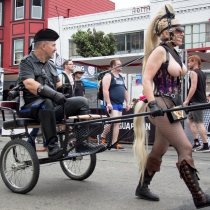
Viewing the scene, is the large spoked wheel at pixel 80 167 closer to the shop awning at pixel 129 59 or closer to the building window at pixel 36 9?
the shop awning at pixel 129 59

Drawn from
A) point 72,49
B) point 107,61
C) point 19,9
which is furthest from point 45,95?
point 19,9

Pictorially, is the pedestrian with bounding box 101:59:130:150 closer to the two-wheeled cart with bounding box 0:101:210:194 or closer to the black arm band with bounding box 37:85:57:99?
the two-wheeled cart with bounding box 0:101:210:194

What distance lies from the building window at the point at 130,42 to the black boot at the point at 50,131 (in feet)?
65.3

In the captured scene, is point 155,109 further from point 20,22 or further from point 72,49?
point 20,22

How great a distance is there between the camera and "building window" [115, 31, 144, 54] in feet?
77.6

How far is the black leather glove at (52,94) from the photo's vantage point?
4086 mm

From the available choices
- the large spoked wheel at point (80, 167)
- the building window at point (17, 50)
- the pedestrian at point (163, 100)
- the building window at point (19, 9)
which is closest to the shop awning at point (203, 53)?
the large spoked wheel at point (80, 167)

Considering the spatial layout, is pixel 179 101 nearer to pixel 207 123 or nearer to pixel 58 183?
pixel 58 183

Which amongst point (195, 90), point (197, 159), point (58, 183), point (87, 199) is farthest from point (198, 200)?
point (195, 90)

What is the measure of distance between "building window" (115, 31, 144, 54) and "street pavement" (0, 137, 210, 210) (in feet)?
59.9

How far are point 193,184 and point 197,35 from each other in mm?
18842

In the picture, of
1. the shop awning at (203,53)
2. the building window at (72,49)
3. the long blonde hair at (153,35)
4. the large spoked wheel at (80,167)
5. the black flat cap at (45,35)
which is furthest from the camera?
the building window at (72,49)

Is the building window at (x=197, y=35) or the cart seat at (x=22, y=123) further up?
the building window at (x=197, y=35)

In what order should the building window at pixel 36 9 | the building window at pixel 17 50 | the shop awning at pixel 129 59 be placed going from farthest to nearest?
1. the building window at pixel 17 50
2. the building window at pixel 36 9
3. the shop awning at pixel 129 59
